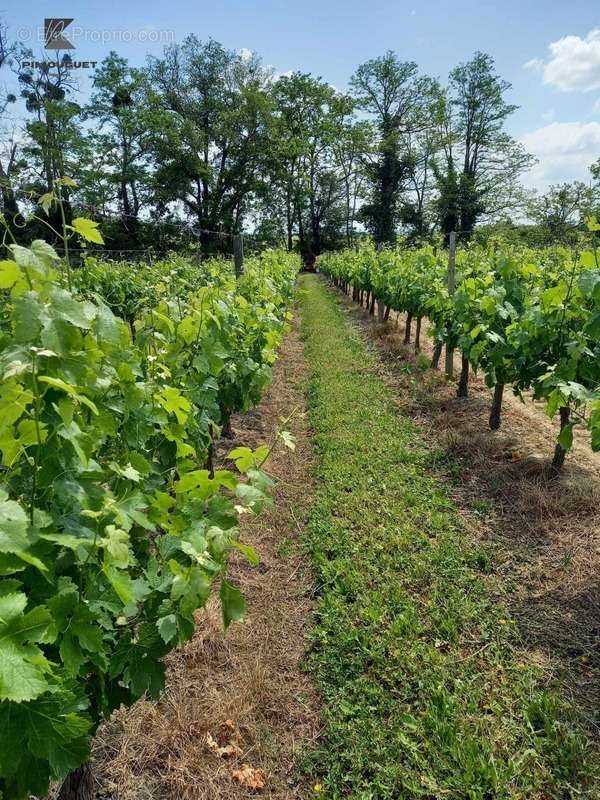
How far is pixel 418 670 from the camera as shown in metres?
2.63

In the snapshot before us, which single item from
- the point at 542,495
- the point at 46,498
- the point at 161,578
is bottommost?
the point at 542,495

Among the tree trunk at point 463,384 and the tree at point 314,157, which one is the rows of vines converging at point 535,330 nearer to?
the tree trunk at point 463,384

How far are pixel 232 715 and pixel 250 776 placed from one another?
28cm

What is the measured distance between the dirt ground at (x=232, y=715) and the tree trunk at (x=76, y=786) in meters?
0.21

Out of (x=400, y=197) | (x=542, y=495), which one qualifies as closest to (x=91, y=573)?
(x=542, y=495)

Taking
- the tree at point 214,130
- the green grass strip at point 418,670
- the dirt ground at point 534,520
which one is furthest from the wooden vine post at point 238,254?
the tree at point 214,130

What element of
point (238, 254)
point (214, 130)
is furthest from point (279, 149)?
point (238, 254)

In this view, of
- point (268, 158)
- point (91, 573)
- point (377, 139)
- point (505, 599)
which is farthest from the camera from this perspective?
point (377, 139)

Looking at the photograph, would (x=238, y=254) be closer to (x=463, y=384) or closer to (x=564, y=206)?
(x=463, y=384)

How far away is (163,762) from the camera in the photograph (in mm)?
2191

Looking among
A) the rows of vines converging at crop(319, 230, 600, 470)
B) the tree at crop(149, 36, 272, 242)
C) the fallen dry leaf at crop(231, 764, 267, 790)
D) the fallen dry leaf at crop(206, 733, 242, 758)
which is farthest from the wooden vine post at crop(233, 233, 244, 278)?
the tree at crop(149, 36, 272, 242)

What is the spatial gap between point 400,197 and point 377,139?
5.44 m

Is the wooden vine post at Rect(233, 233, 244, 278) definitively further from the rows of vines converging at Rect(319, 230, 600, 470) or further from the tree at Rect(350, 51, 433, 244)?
the tree at Rect(350, 51, 433, 244)

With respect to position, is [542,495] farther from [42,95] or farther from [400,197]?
[400,197]
